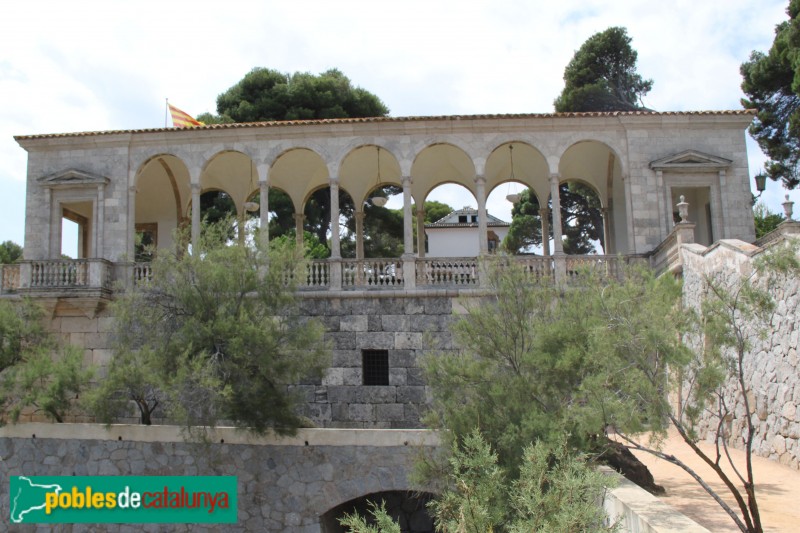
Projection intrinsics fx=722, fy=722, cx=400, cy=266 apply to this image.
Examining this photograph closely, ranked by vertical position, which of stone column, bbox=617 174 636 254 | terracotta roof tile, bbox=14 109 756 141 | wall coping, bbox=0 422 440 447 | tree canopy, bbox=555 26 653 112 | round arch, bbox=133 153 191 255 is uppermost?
tree canopy, bbox=555 26 653 112

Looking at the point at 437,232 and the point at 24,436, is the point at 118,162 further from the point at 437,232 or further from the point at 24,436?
the point at 437,232

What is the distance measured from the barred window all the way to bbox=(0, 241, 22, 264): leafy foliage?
3216cm

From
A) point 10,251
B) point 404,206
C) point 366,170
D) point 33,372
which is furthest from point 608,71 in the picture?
point 10,251

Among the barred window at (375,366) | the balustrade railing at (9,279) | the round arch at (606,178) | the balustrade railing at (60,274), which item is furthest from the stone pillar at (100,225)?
the round arch at (606,178)

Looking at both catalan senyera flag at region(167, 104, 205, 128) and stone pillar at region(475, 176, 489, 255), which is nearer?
stone pillar at region(475, 176, 489, 255)

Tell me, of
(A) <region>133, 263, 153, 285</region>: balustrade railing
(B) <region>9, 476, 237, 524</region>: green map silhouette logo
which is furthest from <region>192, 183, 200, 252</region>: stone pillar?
(B) <region>9, 476, 237, 524</region>: green map silhouette logo

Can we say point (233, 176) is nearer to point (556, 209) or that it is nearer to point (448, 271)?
point (448, 271)

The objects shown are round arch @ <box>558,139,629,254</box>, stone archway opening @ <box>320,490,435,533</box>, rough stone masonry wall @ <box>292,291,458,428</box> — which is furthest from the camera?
round arch @ <box>558,139,629,254</box>

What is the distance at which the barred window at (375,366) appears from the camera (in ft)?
59.5

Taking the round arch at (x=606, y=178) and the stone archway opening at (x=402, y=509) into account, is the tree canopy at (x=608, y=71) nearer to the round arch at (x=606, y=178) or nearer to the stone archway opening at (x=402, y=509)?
the round arch at (x=606, y=178)

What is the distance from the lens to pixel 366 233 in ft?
117

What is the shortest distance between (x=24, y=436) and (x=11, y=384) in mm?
1143

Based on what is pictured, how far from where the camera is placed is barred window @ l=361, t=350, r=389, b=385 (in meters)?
18.1

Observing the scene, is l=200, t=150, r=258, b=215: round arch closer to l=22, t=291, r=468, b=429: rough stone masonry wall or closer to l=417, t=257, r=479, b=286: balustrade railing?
l=22, t=291, r=468, b=429: rough stone masonry wall
